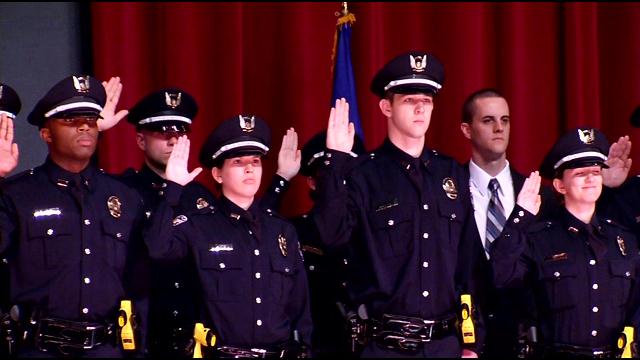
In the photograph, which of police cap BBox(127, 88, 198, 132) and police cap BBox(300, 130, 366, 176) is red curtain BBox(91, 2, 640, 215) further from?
police cap BBox(127, 88, 198, 132)

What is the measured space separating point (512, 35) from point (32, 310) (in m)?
3.45

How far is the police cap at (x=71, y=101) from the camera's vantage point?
16.6ft

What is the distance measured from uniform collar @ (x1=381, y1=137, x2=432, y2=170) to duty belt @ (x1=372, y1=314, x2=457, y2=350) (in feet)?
2.06

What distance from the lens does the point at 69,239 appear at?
493 centimetres

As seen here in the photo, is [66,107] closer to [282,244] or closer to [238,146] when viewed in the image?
[238,146]

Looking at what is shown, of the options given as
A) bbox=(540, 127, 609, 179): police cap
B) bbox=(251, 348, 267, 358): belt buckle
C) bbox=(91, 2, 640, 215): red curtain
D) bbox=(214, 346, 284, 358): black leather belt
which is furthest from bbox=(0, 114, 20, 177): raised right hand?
bbox=(540, 127, 609, 179): police cap

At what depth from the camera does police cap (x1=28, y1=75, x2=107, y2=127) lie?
505 centimetres

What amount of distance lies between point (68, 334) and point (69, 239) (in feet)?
1.20

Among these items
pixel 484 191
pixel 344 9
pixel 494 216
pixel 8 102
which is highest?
pixel 344 9

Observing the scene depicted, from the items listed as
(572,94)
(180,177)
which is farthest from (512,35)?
(180,177)

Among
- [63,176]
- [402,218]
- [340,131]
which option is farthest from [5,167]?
[402,218]

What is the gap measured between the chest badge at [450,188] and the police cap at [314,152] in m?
0.81

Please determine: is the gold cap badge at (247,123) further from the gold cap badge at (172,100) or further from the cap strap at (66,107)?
the cap strap at (66,107)

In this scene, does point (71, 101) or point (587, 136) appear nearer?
point (71, 101)
